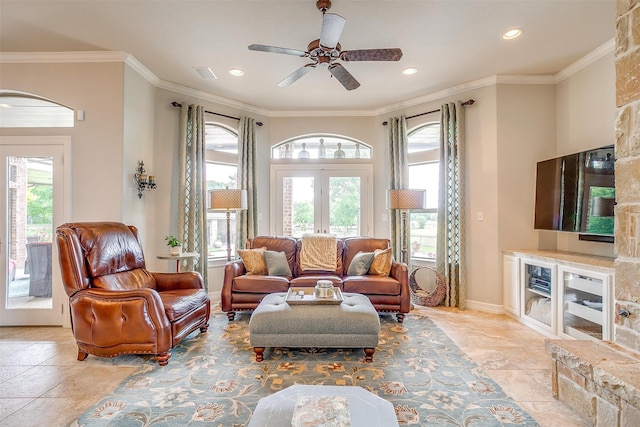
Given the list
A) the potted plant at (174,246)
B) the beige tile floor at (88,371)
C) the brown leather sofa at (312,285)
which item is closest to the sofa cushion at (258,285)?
the brown leather sofa at (312,285)

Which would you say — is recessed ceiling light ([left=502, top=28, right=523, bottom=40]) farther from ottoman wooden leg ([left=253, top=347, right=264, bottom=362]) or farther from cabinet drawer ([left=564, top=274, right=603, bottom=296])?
ottoman wooden leg ([left=253, top=347, right=264, bottom=362])

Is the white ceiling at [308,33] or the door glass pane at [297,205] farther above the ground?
the white ceiling at [308,33]

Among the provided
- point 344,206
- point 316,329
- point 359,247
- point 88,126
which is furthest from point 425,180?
point 88,126

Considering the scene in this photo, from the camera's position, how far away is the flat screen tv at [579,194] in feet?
9.73

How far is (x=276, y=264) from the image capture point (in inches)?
160

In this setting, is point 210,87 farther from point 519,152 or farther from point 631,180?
point 631,180

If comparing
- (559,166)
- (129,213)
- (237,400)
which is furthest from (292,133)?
(237,400)

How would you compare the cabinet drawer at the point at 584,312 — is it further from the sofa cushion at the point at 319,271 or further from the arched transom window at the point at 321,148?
the arched transom window at the point at 321,148

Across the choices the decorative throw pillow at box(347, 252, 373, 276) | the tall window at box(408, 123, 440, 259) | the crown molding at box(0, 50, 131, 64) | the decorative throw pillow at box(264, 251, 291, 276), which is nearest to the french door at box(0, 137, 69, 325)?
the crown molding at box(0, 50, 131, 64)

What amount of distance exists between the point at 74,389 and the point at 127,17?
3141 millimetres

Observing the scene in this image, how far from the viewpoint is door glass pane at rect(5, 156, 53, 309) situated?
11.5 feet

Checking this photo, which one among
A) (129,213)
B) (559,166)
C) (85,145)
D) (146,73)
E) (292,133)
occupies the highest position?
(146,73)

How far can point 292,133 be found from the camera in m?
5.46

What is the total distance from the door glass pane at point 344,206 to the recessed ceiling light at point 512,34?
284 cm
